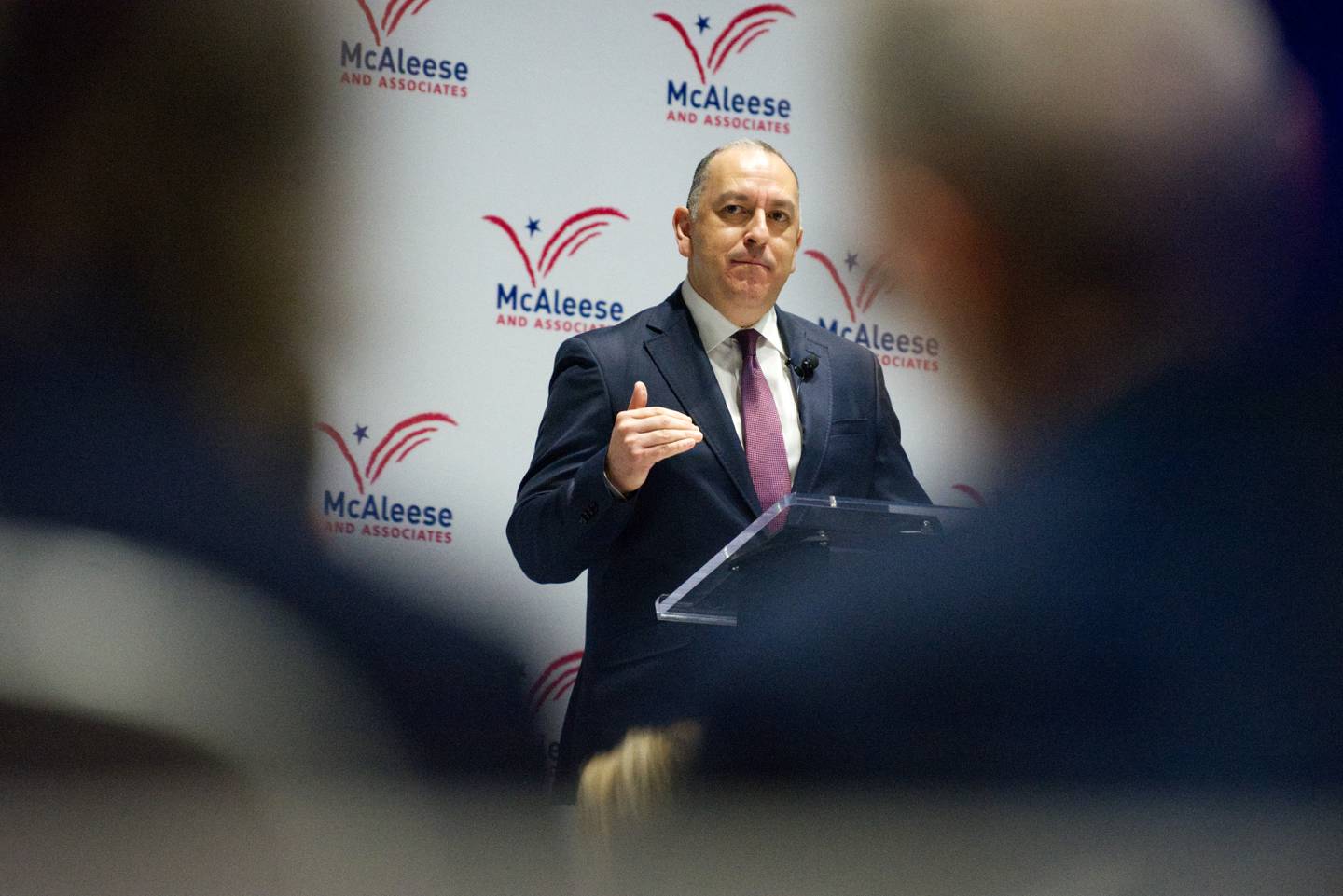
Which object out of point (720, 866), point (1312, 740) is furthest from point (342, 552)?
point (1312, 740)

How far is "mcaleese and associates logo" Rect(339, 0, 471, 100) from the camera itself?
3822 millimetres

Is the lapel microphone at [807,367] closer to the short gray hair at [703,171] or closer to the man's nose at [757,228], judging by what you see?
the man's nose at [757,228]

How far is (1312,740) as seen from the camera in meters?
3.85

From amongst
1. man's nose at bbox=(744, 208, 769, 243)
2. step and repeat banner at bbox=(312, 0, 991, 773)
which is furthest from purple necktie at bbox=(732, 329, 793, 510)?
step and repeat banner at bbox=(312, 0, 991, 773)

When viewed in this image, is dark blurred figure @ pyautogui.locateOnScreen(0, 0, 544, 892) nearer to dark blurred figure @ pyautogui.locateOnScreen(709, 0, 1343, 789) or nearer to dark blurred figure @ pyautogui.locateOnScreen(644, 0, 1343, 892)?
dark blurred figure @ pyautogui.locateOnScreen(644, 0, 1343, 892)

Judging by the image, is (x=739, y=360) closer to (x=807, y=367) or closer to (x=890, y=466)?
(x=807, y=367)

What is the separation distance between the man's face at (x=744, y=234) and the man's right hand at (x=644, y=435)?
1.89ft

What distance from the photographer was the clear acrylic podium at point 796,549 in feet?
8.23

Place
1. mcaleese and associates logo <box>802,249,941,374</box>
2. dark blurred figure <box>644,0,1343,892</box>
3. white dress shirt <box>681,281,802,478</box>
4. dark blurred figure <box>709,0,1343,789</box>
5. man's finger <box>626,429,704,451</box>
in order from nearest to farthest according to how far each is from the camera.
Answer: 1. man's finger <box>626,429,704,451</box>
2. white dress shirt <box>681,281,802,478</box>
3. dark blurred figure <box>644,0,1343,892</box>
4. dark blurred figure <box>709,0,1343,789</box>
5. mcaleese and associates logo <box>802,249,941,374</box>

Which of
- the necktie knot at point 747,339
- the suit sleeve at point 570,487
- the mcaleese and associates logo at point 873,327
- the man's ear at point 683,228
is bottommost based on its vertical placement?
the suit sleeve at point 570,487

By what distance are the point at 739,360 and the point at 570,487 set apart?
57cm

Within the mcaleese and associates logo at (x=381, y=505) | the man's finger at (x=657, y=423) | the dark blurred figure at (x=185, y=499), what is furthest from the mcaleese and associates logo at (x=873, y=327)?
the man's finger at (x=657, y=423)

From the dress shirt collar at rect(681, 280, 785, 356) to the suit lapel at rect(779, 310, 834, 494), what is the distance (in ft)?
0.13

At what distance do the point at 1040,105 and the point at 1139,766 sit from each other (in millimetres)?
1817
